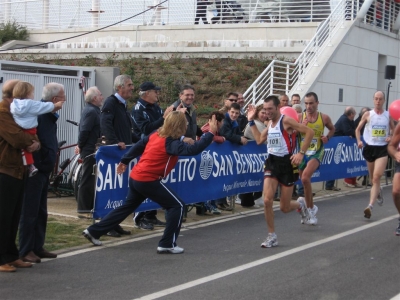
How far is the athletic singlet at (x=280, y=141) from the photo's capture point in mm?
10289

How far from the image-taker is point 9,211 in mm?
8156

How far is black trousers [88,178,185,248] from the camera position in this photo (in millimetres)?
9344

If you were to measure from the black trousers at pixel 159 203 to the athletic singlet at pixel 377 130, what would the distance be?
499cm

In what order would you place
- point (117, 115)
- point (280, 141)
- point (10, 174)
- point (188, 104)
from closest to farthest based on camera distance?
point (10, 174) < point (280, 141) < point (117, 115) < point (188, 104)

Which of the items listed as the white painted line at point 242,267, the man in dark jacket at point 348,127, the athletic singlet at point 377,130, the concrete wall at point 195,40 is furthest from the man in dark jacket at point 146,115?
the concrete wall at point 195,40

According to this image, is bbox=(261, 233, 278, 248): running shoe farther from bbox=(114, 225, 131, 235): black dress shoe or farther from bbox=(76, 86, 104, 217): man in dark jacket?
bbox=(76, 86, 104, 217): man in dark jacket

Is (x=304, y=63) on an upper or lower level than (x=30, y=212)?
upper

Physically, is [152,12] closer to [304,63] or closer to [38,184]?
[304,63]

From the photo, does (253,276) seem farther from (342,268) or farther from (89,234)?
(89,234)

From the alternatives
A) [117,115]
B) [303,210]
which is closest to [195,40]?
[303,210]

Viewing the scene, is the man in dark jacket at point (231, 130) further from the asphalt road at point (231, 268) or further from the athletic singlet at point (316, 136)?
the asphalt road at point (231, 268)

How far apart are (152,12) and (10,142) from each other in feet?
80.2

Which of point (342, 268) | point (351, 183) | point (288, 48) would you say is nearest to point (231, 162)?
point (342, 268)

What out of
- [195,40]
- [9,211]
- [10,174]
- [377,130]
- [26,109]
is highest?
[195,40]
